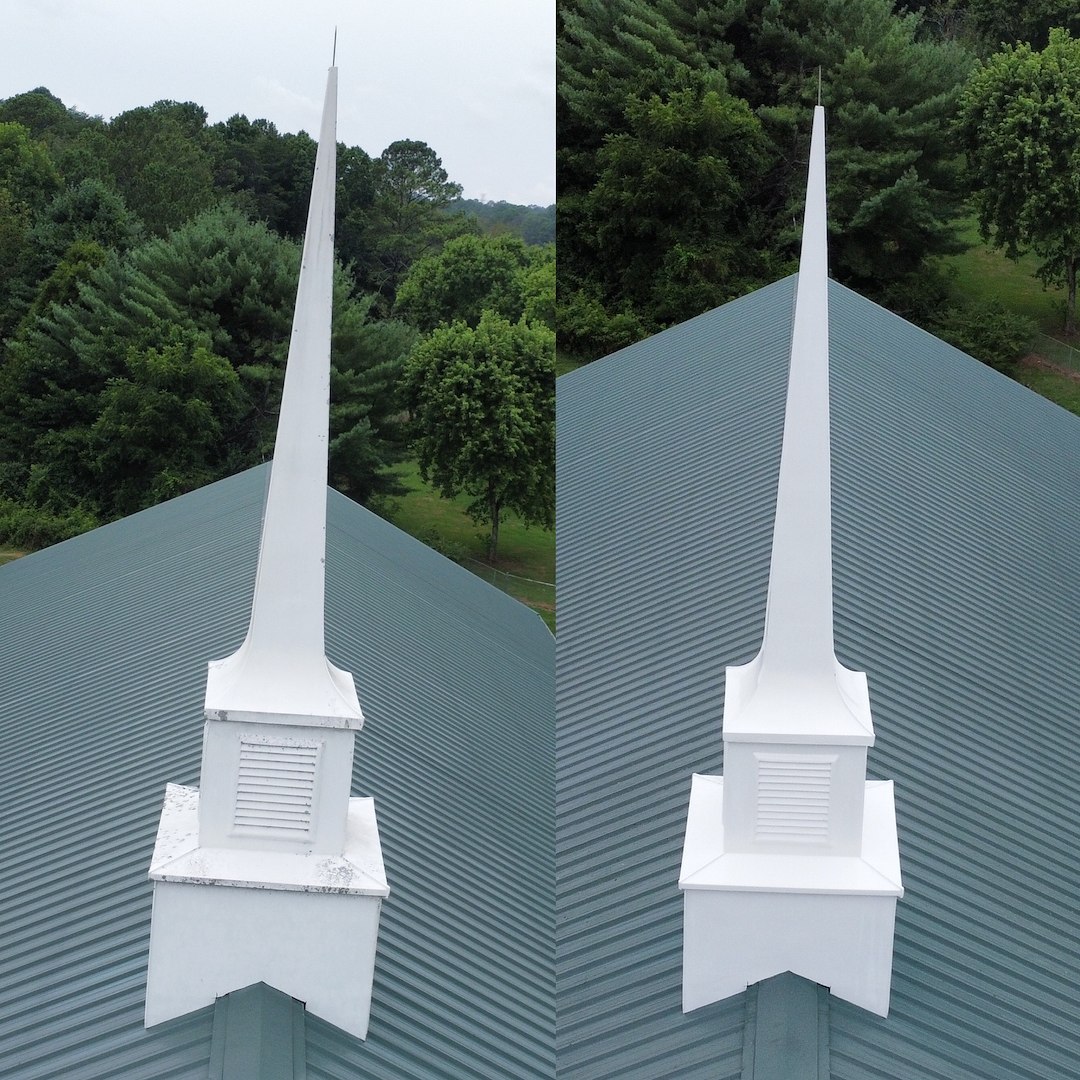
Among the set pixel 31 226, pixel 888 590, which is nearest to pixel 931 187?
pixel 31 226

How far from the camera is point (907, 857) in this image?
1076 cm

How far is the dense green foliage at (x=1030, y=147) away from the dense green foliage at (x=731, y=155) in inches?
39.1

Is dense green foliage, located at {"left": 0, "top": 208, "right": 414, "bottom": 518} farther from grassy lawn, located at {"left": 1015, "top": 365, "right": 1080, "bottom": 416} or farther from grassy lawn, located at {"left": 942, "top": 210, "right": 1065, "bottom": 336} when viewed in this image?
grassy lawn, located at {"left": 1015, "top": 365, "right": 1080, "bottom": 416}

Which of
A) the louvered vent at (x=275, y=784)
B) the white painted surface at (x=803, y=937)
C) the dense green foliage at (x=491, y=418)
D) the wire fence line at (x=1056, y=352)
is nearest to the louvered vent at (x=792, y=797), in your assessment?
the white painted surface at (x=803, y=937)

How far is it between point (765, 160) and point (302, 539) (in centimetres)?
4172

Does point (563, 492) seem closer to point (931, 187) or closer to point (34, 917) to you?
point (34, 917)

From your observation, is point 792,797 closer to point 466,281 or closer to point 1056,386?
point 1056,386

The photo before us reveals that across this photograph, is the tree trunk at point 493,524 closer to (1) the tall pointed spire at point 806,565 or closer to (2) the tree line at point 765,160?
(2) the tree line at point 765,160

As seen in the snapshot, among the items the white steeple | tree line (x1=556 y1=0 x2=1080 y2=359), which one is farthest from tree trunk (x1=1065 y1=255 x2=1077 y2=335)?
the white steeple

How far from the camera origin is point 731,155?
1884 inches

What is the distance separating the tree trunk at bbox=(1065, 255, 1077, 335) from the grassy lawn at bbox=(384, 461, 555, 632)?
57.4ft

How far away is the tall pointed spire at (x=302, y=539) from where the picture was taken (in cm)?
831

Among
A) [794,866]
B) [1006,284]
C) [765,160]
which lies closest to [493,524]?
[765,160]

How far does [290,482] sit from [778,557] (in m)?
2.71
